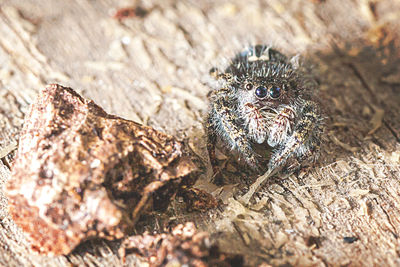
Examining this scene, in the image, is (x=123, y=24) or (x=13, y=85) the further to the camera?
(x=123, y=24)

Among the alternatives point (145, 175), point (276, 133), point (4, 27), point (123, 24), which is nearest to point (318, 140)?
point (276, 133)

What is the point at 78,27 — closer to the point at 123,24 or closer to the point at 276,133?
the point at 123,24

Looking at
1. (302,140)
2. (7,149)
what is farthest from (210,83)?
(7,149)

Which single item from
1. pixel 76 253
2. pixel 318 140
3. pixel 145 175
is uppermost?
pixel 145 175

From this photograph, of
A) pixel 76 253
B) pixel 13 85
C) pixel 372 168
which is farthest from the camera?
pixel 13 85

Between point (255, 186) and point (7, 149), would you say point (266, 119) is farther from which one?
point (7, 149)

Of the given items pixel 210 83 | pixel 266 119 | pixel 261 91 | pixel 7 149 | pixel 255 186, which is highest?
pixel 7 149

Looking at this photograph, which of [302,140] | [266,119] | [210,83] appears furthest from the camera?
[210,83]
